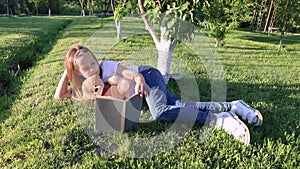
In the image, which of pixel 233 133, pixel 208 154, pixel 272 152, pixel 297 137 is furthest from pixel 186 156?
pixel 297 137

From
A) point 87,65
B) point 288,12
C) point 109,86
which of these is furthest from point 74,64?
point 288,12

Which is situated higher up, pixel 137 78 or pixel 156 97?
pixel 137 78

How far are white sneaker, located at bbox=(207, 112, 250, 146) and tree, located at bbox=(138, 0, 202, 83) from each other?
1321 mm

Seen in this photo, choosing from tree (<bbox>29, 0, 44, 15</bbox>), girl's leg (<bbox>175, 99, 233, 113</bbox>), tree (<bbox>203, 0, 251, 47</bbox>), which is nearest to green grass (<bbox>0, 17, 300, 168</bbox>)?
girl's leg (<bbox>175, 99, 233, 113</bbox>)

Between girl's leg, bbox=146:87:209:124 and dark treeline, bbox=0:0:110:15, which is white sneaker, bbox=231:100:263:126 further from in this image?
dark treeline, bbox=0:0:110:15

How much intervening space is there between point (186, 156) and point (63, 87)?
164 cm

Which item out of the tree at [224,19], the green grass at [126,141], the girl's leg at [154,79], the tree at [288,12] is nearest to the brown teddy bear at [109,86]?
the girl's leg at [154,79]

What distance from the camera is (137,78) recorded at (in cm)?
280

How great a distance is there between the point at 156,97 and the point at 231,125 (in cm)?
81

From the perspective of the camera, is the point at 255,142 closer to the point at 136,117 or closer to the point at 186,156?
the point at 186,156

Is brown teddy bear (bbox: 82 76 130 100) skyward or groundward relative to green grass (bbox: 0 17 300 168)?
skyward

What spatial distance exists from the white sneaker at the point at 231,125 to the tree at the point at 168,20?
4.34ft

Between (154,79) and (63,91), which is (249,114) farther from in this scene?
(63,91)

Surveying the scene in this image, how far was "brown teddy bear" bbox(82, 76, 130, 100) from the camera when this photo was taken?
9.35 ft
